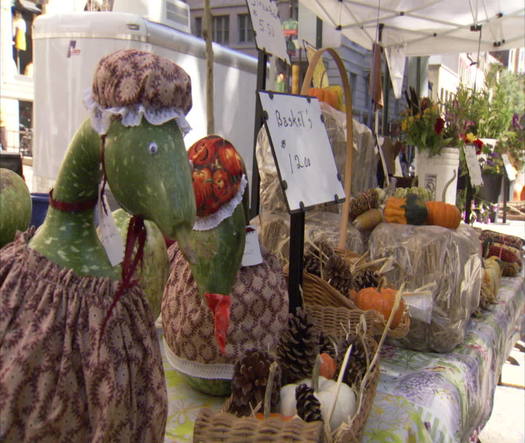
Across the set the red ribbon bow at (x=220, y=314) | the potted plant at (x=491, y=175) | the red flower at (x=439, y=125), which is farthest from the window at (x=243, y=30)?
the red ribbon bow at (x=220, y=314)

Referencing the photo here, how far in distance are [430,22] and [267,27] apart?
113 inches

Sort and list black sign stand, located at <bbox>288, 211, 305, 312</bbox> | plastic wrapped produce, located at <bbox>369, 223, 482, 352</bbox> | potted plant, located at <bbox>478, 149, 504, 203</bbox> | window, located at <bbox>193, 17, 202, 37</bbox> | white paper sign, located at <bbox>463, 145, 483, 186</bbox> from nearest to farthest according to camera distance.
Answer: black sign stand, located at <bbox>288, 211, 305, 312</bbox>, plastic wrapped produce, located at <bbox>369, 223, 482, 352</bbox>, white paper sign, located at <bbox>463, 145, 483, 186</bbox>, potted plant, located at <bbox>478, 149, 504, 203</bbox>, window, located at <bbox>193, 17, 202, 37</bbox>

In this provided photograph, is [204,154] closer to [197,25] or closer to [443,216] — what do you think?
[443,216]

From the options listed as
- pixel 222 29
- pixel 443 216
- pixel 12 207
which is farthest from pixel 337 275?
pixel 222 29

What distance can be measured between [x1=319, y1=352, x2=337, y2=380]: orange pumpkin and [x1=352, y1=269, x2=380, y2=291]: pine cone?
0.34 metres

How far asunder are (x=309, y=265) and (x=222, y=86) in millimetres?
3358

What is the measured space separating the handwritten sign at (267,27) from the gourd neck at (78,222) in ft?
2.28

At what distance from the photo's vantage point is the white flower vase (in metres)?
2.35

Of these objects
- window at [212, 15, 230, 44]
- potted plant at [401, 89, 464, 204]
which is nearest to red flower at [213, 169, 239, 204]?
potted plant at [401, 89, 464, 204]

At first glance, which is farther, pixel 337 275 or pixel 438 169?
pixel 438 169

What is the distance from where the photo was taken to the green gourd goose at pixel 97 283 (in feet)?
1.52

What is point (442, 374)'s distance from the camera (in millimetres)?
1100

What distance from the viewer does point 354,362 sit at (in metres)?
0.82

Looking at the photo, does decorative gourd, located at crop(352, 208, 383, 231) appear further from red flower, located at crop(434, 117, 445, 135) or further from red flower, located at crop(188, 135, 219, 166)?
red flower, located at crop(434, 117, 445, 135)
